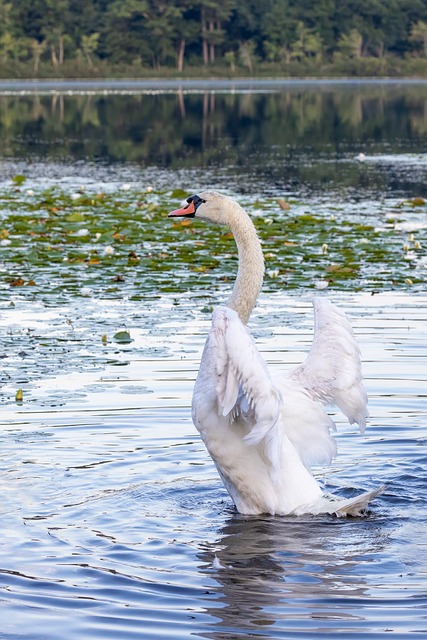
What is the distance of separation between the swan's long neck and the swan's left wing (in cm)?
85

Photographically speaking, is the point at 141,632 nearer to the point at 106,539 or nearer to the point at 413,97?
the point at 106,539

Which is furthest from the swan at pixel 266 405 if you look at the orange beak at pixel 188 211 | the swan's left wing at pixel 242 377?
the orange beak at pixel 188 211

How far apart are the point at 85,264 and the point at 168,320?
9.67 ft

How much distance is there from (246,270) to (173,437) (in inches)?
66.1

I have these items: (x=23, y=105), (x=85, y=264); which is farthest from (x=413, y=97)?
(x=85, y=264)

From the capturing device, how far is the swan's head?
25.1 ft

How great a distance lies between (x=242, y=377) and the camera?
19.9 feet

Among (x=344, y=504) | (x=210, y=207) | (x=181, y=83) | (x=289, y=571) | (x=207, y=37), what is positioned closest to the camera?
(x=289, y=571)

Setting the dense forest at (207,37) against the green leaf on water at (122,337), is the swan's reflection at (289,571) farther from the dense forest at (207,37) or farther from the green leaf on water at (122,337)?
the dense forest at (207,37)

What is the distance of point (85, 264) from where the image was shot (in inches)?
544

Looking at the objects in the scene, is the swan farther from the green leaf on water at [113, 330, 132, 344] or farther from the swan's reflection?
the green leaf on water at [113, 330, 132, 344]

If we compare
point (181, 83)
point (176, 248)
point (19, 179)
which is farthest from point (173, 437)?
point (181, 83)

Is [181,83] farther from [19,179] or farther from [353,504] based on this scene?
[353,504]

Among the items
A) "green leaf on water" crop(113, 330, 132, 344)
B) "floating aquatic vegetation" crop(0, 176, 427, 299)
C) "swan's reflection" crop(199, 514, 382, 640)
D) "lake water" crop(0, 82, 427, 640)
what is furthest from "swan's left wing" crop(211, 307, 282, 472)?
"floating aquatic vegetation" crop(0, 176, 427, 299)
